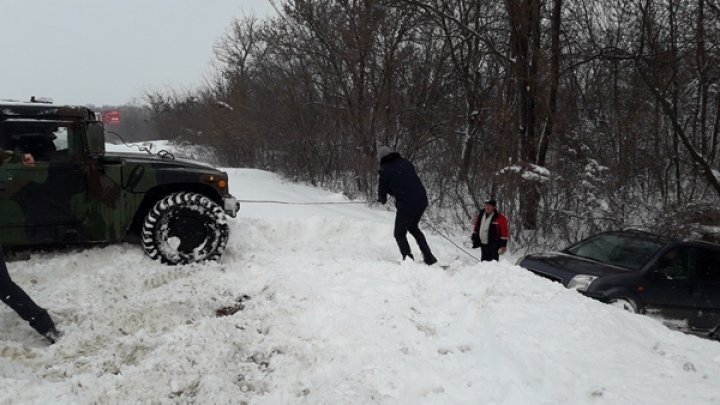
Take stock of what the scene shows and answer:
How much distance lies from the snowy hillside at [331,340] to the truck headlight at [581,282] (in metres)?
1.64

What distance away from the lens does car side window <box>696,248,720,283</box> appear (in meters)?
6.85

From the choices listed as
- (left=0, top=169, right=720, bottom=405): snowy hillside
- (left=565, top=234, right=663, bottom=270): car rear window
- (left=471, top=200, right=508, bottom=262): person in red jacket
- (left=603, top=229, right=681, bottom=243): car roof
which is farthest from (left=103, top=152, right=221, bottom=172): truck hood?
(left=603, top=229, right=681, bottom=243): car roof

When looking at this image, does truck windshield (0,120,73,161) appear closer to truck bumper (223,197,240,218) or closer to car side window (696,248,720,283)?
truck bumper (223,197,240,218)

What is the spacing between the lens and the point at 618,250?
721cm

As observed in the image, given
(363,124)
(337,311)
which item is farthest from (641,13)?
(337,311)

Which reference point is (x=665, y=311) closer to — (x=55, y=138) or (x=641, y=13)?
(x=55, y=138)

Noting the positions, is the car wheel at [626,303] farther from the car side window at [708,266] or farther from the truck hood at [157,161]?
the truck hood at [157,161]

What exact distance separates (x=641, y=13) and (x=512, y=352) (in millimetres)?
12450

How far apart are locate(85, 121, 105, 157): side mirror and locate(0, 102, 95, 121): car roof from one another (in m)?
0.16

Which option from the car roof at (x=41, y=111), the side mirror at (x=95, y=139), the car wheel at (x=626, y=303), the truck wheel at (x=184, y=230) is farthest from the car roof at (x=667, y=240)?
the car roof at (x=41, y=111)

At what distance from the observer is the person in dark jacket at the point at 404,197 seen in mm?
6438

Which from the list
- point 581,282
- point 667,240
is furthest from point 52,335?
point 667,240

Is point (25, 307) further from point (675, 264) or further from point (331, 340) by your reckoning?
point (675, 264)

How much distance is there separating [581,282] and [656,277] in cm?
108
